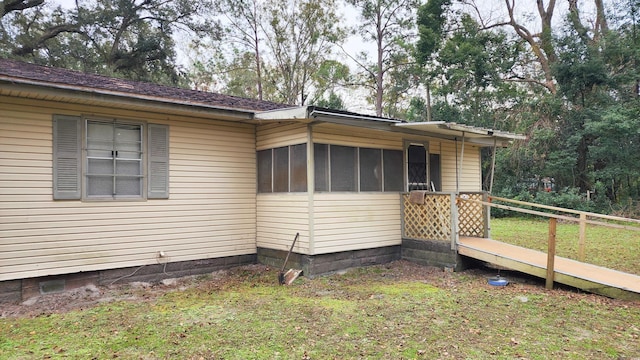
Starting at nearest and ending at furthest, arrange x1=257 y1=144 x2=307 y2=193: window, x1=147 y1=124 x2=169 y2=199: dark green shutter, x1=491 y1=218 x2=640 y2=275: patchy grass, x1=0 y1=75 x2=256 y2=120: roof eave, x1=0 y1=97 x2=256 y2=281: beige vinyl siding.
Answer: x1=0 y1=75 x2=256 y2=120: roof eave, x1=0 y1=97 x2=256 y2=281: beige vinyl siding, x1=147 y1=124 x2=169 y2=199: dark green shutter, x1=257 y1=144 x2=307 y2=193: window, x1=491 y1=218 x2=640 y2=275: patchy grass

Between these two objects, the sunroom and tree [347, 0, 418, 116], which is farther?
tree [347, 0, 418, 116]

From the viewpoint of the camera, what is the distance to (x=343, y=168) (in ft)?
24.1

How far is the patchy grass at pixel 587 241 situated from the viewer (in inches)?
320

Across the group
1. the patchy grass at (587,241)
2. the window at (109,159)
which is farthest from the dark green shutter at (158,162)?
the patchy grass at (587,241)

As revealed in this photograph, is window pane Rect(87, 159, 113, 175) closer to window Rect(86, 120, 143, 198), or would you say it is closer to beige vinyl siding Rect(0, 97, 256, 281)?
window Rect(86, 120, 143, 198)

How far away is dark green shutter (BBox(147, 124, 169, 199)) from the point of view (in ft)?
21.7

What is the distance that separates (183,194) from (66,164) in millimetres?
1801

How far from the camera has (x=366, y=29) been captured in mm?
24453

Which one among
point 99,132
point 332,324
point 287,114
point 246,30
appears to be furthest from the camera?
point 246,30

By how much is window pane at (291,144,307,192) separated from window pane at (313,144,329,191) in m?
0.19

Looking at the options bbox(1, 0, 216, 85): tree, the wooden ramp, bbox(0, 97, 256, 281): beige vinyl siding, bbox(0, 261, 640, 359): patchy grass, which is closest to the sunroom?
bbox(0, 97, 256, 281): beige vinyl siding

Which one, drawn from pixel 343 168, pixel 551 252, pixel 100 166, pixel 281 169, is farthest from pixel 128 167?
pixel 551 252

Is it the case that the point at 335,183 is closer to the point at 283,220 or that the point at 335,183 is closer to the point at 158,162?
the point at 283,220

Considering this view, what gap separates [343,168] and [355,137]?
66 centimetres
